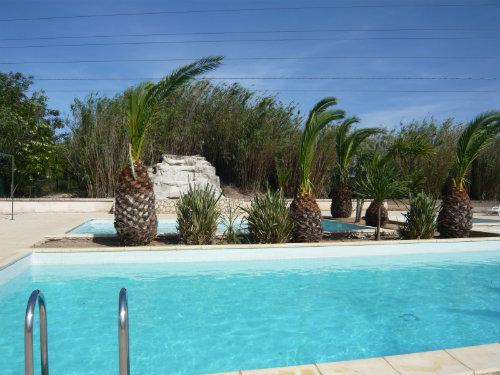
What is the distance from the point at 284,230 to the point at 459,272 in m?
2.78

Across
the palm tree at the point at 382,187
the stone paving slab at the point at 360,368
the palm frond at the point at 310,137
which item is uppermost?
the palm frond at the point at 310,137

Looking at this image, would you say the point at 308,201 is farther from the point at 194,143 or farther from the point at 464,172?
the point at 194,143

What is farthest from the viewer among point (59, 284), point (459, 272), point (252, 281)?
point (459, 272)

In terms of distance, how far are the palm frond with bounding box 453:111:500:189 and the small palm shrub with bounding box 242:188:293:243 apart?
12.6ft

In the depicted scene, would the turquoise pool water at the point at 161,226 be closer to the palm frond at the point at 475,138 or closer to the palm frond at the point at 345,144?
the palm frond at the point at 345,144

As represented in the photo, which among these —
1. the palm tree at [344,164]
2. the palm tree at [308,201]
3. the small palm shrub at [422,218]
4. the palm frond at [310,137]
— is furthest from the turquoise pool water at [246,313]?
the palm tree at [344,164]

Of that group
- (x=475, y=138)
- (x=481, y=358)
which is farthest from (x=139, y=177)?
(x=475, y=138)

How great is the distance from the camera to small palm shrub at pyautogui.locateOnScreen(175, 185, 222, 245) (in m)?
6.32

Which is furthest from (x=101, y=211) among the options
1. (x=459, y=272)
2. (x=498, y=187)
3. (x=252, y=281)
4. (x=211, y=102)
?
(x=498, y=187)

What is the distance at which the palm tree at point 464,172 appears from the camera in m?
7.70

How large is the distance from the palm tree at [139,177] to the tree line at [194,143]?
7506 mm

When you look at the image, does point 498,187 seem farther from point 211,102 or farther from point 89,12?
point 89,12

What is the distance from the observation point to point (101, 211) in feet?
41.1

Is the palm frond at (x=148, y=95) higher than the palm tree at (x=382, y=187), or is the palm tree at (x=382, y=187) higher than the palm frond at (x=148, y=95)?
the palm frond at (x=148, y=95)
